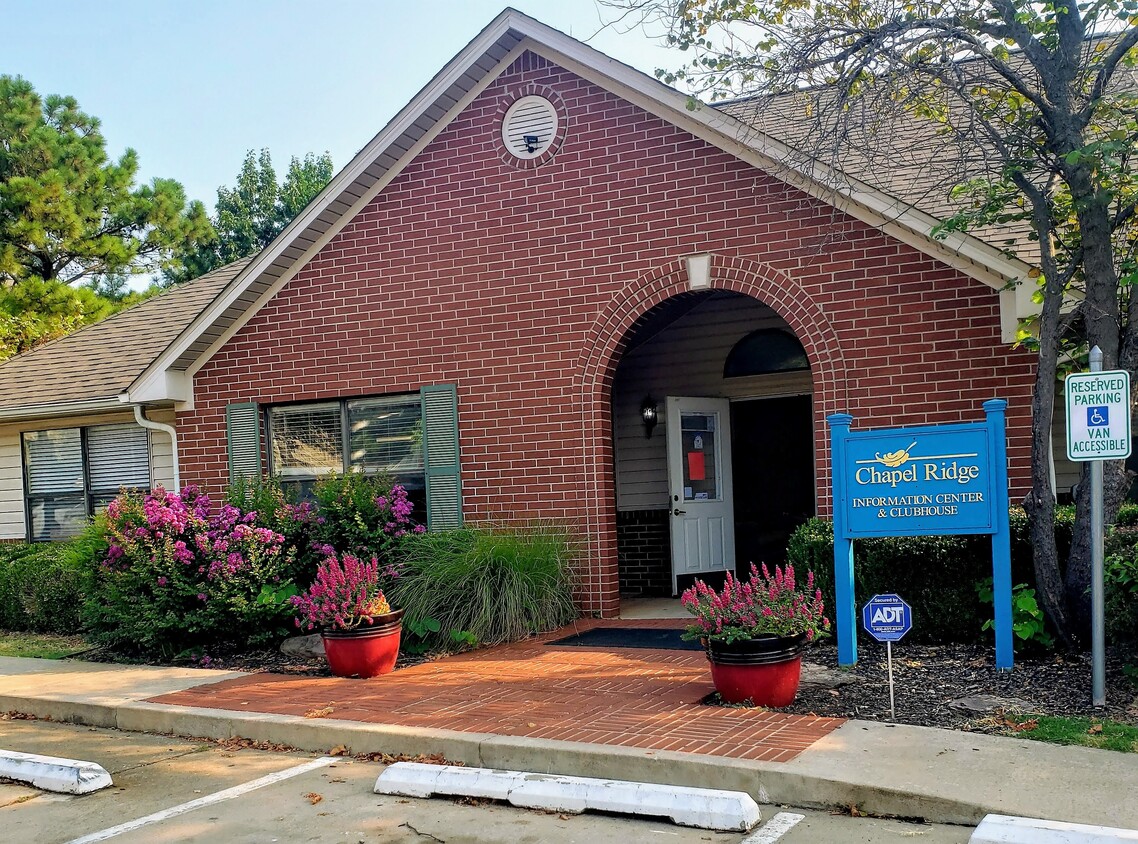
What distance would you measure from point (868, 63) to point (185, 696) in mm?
6961

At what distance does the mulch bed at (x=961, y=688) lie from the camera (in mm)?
6641

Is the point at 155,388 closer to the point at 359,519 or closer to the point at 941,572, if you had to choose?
the point at 359,519

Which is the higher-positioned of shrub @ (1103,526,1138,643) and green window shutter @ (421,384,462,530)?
green window shutter @ (421,384,462,530)

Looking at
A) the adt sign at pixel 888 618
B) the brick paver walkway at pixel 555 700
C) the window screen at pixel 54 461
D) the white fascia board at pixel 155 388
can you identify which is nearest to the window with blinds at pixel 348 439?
the white fascia board at pixel 155 388

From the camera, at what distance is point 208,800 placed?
6.03 meters

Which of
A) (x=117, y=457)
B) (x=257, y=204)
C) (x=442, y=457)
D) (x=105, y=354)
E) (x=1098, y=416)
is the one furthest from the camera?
(x=257, y=204)

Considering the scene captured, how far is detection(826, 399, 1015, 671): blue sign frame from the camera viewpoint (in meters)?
7.52

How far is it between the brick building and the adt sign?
9.41 ft

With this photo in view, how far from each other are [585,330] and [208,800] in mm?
6031

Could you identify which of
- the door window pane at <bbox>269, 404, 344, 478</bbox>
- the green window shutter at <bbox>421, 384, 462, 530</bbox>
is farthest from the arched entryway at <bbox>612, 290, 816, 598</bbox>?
the door window pane at <bbox>269, 404, 344, 478</bbox>

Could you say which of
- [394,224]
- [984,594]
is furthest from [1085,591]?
[394,224]

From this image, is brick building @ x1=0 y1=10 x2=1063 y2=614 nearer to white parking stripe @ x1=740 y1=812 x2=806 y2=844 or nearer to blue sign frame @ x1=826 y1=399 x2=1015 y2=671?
blue sign frame @ x1=826 y1=399 x2=1015 y2=671

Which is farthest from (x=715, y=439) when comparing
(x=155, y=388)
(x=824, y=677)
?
(x=155, y=388)

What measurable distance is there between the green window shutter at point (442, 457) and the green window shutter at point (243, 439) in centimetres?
219
